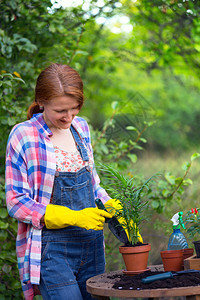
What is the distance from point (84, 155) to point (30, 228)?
0.49 meters

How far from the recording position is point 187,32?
17.0ft

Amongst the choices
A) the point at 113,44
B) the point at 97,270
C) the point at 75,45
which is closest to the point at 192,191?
the point at 75,45

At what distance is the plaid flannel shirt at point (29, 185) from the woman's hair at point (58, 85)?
0.53 ft

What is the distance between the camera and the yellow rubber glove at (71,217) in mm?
2090

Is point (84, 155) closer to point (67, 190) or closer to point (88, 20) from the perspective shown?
point (67, 190)

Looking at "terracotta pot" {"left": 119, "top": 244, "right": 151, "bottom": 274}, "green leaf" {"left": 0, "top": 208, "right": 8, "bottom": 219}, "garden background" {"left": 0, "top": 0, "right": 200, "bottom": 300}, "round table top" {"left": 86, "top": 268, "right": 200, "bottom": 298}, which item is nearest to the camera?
"round table top" {"left": 86, "top": 268, "right": 200, "bottom": 298}

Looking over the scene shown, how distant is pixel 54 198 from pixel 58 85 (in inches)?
22.9

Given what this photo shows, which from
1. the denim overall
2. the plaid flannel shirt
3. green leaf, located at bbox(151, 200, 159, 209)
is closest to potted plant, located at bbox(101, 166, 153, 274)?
the denim overall

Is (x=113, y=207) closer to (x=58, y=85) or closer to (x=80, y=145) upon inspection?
(x=80, y=145)

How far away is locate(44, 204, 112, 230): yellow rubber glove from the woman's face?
449 mm

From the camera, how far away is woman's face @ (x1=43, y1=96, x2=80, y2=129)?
7.41 ft

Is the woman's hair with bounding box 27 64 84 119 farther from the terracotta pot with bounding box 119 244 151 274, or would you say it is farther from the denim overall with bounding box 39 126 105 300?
the terracotta pot with bounding box 119 244 151 274

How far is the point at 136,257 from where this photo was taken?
2.04 metres

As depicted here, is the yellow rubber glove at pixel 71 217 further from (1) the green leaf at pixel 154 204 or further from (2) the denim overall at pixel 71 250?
(1) the green leaf at pixel 154 204
